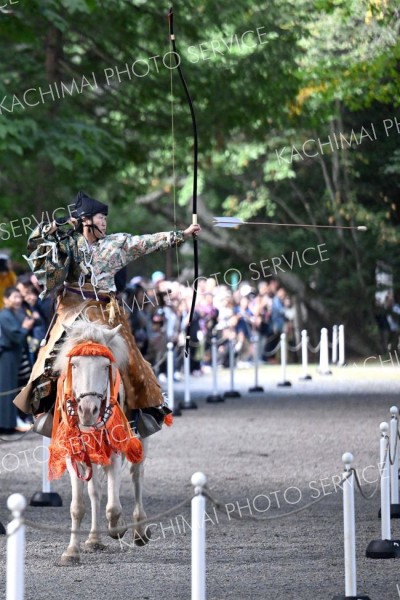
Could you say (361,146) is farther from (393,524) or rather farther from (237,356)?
(393,524)

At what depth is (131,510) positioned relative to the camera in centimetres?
1306

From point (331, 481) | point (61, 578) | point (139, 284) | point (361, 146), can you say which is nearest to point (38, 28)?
point (139, 284)

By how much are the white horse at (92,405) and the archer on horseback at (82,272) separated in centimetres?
29

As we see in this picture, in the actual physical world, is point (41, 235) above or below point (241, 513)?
above

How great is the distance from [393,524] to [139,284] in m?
14.3

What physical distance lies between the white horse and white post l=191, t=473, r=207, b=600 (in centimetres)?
279

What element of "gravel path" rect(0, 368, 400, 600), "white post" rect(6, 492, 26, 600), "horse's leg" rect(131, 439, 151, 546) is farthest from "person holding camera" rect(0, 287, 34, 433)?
"white post" rect(6, 492, 26, 600)

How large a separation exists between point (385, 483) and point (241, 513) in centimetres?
277

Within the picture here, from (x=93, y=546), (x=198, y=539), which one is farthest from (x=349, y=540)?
(x=93, y=546)

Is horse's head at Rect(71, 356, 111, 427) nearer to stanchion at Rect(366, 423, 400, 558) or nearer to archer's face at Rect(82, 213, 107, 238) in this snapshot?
archer's face at Rect(82, 213, 107, 238)

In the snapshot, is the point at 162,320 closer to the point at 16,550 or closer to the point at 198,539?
the point at 198,539

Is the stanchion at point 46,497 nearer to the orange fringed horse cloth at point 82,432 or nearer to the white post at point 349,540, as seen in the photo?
the orange fringed horse cloth at point 82,432

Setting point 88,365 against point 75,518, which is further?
point 75,518

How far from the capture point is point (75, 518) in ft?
35.6
